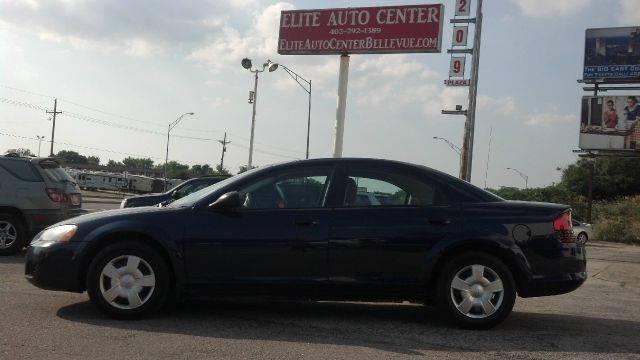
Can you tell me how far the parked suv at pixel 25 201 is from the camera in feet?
32.5

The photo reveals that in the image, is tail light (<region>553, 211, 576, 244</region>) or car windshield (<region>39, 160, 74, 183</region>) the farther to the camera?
car windshield (<region>39, 160, 74, 183</region>)

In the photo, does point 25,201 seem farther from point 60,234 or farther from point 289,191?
point 289,191

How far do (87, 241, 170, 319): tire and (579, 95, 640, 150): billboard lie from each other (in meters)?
34.3

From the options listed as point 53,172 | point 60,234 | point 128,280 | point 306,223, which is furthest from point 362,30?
point 128,280

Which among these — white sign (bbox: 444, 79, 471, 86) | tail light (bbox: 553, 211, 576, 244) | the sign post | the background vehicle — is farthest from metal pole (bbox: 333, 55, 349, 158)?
tail light (bbox: 553, 211, 576, 244)

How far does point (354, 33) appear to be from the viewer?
2419 centimetres

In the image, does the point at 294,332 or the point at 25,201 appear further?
the point at 25,201

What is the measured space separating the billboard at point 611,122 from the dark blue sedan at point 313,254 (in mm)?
32537

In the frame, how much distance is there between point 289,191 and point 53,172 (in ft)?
20.6

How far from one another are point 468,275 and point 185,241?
255 centimetres

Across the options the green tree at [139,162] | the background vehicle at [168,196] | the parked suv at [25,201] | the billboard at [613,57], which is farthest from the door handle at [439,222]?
the green tree at [139,162]

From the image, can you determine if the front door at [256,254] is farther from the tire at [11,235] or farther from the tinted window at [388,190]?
the tire at [11,235]

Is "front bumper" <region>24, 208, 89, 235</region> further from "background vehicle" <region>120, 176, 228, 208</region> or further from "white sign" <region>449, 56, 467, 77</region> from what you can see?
"white sign" <region>449, 56, 467, 77</region>

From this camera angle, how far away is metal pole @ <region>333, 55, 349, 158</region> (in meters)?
24.3
